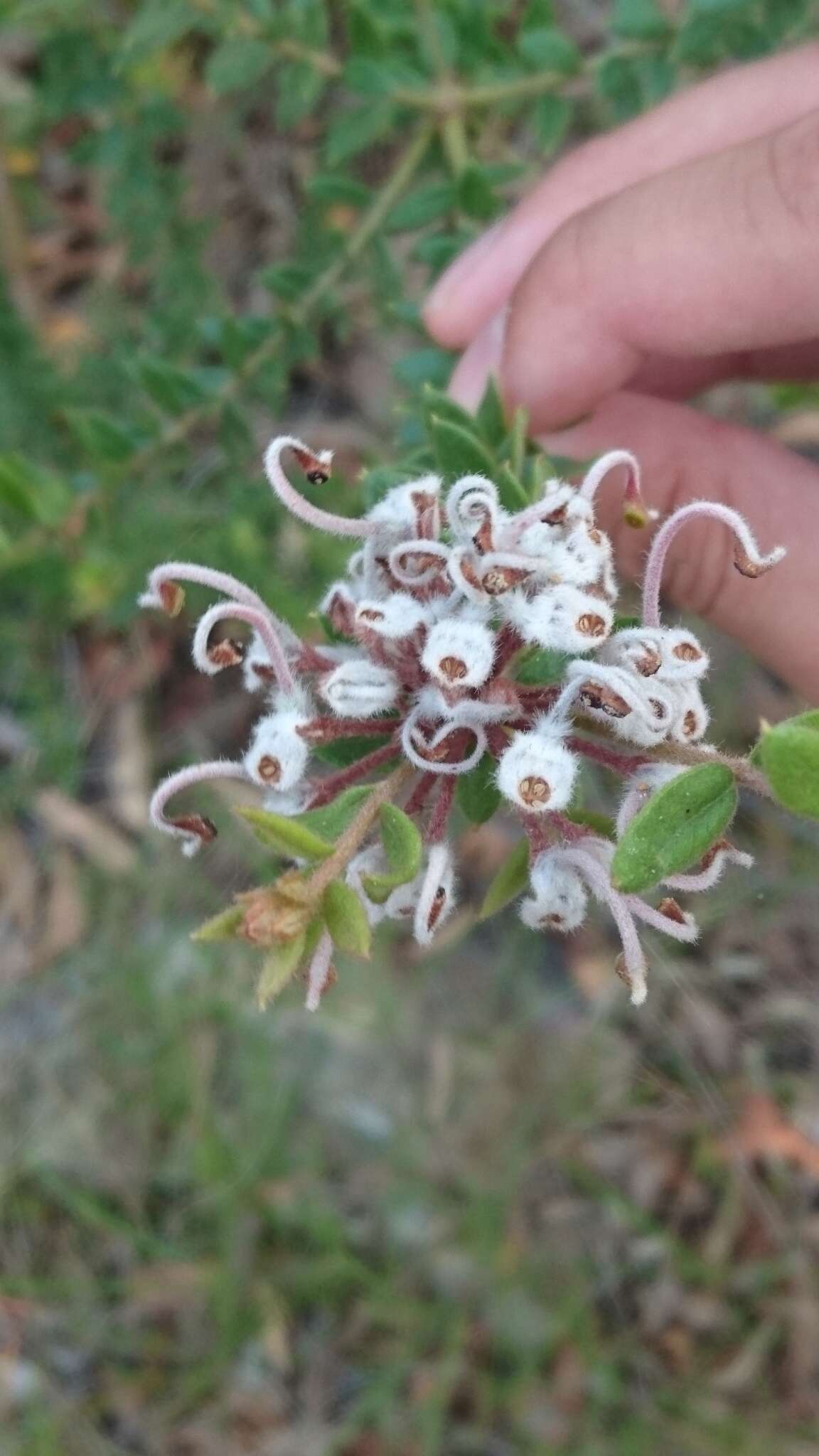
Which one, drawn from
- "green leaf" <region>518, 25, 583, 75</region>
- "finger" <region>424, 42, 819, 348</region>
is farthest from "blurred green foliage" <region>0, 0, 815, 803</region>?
"finger" <region>424, 42, 819, 348</region>

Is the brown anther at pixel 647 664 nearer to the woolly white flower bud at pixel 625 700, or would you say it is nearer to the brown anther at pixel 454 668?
the woolly white flower bud at pixel 625 700

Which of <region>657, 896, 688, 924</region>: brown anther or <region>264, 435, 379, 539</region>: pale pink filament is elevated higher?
<region>264, 435, 379, 539</region>: pale pink filament

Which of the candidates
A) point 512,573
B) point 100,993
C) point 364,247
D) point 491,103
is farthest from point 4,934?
point 512,573

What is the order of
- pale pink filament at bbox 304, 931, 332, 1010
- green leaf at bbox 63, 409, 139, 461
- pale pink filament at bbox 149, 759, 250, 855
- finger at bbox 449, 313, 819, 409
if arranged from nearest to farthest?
pale pink filament at bbox 304, 931, 332, 1010 → pale pink filament at bbox 149, 759, 250, 855 → finger at bbox 449, 313, 819, 409 → green leaf at bbox 63, 409, 139, 461

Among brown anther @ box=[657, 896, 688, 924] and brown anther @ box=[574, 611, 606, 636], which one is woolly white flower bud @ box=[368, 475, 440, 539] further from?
brown anther @ box=[657, 896, 688, 924]

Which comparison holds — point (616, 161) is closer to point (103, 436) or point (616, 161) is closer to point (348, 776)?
point (103, 436)

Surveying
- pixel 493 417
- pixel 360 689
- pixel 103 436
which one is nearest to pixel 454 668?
pixel 360 689
